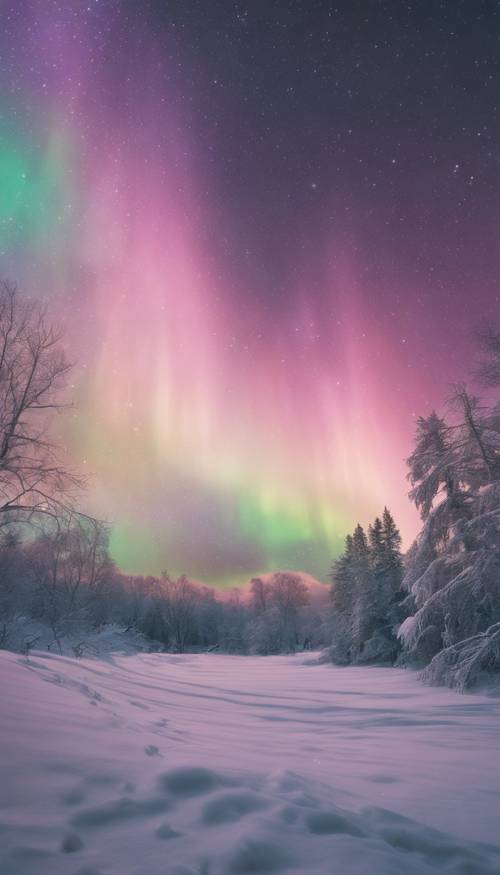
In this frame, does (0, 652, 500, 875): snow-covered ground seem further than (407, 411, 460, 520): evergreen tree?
No

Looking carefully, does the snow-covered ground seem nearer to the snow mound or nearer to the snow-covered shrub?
the snow-covered shrub

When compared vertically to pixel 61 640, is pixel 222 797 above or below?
above

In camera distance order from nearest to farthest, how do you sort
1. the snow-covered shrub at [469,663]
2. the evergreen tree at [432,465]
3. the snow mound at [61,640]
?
the snow-covered shrub at [469,663] < the evergreen tree at [432,465] < the snow mound at [61,640]

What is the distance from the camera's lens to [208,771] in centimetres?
276

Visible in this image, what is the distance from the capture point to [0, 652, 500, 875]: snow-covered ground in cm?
183

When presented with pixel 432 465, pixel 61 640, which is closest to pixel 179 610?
pixel 61 640

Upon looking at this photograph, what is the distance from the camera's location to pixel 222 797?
2.38m

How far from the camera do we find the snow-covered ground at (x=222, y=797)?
183 centimetres

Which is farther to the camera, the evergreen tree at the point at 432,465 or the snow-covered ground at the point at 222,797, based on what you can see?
the evergreen tree at the point at 432,465

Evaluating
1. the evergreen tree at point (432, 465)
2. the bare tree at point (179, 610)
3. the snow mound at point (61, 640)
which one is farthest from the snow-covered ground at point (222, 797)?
the bare tree at point (179, 610)

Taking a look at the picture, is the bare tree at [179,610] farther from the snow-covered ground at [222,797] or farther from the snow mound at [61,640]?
the snow-covered ground at [222,797]

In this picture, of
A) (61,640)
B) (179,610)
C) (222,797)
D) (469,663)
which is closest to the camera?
(222,797)

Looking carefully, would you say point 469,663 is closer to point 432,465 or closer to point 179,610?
point 432,465

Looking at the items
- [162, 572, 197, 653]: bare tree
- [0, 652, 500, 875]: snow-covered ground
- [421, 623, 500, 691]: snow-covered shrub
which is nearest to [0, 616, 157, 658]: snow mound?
[0, 652, 500, 875]: snow-covered ground
